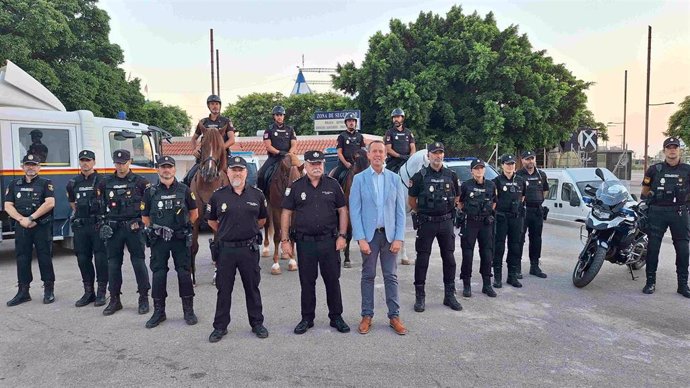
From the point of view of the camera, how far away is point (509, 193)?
21.0 feet

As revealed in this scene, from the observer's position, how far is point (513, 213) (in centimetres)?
644

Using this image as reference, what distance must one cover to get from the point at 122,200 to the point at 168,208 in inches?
30.3

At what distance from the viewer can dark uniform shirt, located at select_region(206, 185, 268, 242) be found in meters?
4.49

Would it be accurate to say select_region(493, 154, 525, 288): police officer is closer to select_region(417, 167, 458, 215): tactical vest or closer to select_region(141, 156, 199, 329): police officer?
select_region(417, 167, 458, 215): tactical vest

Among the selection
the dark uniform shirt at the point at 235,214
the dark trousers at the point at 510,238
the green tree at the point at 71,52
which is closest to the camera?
the dark uniform shirt at the point at 235,214

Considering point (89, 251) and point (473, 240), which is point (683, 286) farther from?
point (89, 251)

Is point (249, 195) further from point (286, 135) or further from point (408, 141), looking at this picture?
point (408, 141)

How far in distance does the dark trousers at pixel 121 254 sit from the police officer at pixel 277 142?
2722 millimetres

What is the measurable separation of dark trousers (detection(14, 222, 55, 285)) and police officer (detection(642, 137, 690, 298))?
7827 millimetres

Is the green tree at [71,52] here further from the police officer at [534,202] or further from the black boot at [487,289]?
the black boot at [487,289]

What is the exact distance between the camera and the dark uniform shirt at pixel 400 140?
802cm

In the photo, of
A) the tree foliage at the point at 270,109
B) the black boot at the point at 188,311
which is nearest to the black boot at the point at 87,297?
the black boot at the point at 188,311

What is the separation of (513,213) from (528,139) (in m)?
17.5

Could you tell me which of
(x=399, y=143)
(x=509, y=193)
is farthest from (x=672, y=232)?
(x=399, y=143)
